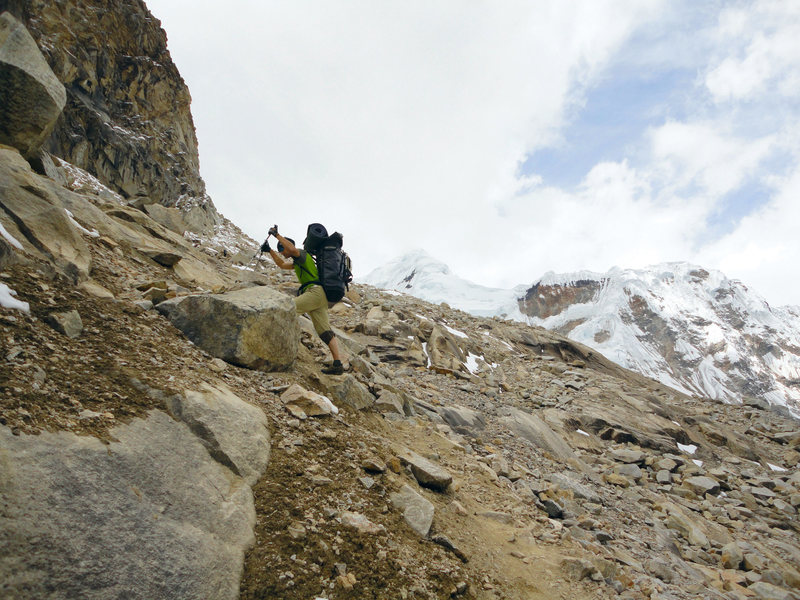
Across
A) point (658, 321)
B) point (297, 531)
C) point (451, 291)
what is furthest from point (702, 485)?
point (658, 321)

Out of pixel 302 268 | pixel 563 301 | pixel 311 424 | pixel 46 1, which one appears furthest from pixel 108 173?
pixel 563 301

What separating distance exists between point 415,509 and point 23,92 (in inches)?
406

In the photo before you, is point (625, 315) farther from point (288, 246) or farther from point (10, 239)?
point (10, 239)

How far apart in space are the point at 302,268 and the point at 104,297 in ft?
10.2

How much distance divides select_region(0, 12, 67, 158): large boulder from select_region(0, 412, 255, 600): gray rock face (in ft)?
26.4

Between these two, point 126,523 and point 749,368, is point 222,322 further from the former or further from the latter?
point 749,368

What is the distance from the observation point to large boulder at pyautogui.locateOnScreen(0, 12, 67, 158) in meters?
7.55

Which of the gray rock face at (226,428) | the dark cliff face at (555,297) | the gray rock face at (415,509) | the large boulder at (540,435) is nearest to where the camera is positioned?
the gray rock face at (226,428)

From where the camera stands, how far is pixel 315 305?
7.52m

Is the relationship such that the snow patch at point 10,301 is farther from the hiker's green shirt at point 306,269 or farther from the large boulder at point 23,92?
the large boulder at point 23,92

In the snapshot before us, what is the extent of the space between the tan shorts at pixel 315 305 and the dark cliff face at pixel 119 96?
24.5m

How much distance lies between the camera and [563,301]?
19012cm

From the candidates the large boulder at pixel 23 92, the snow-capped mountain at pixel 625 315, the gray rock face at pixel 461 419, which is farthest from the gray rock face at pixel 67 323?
the snow-capped mountain at pixel 625 315

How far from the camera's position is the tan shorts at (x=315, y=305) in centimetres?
738
